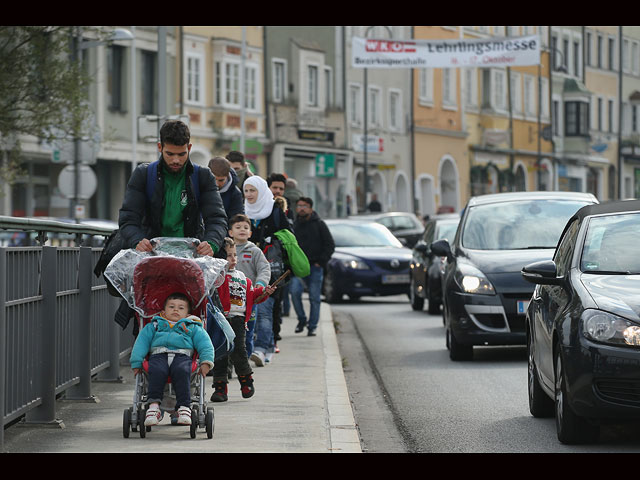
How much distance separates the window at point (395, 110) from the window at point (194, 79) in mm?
16272

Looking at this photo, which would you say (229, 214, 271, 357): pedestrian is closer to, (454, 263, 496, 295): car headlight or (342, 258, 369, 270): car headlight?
(454, 263, 496, 295): car headlight

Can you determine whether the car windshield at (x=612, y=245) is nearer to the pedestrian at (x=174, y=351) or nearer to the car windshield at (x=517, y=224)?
the pedestrian at (x=174, y=351)

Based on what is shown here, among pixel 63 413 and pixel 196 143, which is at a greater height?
pixel 196 143

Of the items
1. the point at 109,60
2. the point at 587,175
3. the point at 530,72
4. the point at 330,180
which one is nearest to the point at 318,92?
the point at 330,180

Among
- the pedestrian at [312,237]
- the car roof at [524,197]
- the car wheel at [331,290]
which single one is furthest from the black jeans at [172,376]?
the car wheel at [331,290]

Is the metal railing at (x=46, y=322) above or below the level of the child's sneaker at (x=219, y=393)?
above

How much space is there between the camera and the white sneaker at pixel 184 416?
9078 millimetres

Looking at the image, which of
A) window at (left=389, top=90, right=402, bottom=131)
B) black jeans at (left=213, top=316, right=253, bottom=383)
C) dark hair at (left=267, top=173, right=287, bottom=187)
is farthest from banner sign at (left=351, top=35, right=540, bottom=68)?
black jeans at (left=213, top=316, right=253, bottom=383)

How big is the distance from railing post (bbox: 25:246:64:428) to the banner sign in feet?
116

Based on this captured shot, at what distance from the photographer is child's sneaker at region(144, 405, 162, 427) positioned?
895 cm

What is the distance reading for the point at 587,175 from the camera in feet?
287

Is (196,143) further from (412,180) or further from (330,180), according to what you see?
(412,180)

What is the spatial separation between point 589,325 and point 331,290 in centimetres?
1899
